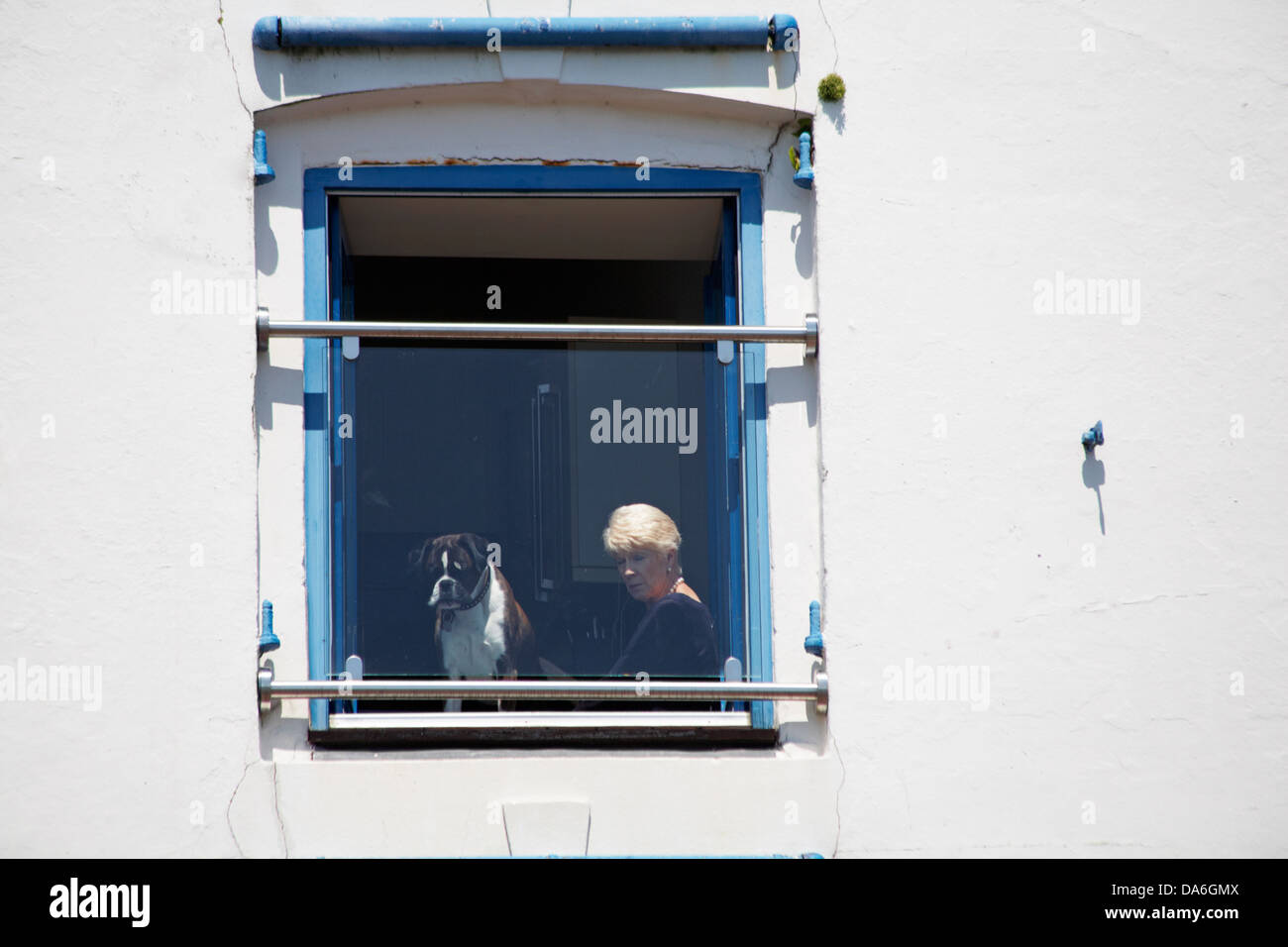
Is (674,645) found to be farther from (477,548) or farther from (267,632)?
(267,632)

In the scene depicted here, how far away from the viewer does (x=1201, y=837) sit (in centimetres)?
404

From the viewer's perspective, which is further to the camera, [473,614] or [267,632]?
[473,614]

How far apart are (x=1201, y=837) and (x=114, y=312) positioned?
11.3 feet

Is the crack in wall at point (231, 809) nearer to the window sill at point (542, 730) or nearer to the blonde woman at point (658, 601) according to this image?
the window sill at point (542, 730)

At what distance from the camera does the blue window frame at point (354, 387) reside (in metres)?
4.13

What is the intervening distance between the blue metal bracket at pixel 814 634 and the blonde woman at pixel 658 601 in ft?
0.97

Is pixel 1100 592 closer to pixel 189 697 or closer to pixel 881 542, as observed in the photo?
pixel 881 542

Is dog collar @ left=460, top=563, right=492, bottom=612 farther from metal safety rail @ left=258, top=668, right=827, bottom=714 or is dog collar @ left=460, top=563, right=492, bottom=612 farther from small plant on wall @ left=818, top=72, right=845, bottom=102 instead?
small plant on wall @ left=818, top=72, right=845, bottom=102

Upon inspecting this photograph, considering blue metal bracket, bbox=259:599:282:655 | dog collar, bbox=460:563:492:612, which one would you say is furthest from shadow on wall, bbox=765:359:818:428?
blue metal bracket, bbox=259:599:282:655

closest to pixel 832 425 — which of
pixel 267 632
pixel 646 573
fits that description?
pixel 646 573

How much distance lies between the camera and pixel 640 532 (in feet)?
14.5

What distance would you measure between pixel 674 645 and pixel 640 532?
0.40m

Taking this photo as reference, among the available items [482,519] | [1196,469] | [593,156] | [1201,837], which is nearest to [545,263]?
[593,156]

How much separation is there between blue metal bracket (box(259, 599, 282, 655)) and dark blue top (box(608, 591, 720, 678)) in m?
0.97
